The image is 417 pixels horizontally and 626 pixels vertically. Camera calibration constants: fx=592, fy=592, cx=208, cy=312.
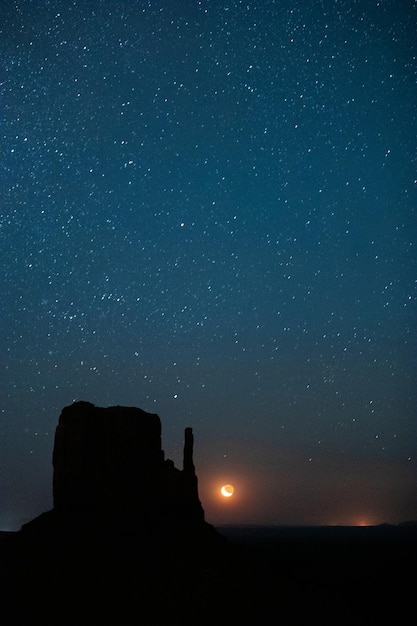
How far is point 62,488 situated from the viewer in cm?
6444

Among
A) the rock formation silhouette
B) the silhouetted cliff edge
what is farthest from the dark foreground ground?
the rock formation silhouette

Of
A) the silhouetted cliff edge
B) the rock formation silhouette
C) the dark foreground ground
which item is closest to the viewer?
the dark foreground ground

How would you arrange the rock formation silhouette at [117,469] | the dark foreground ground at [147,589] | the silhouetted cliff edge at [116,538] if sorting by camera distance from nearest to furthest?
the dark foreground ground at [147,589] → the silhouetted cliff edge at [116,538] → the rock formation silhouette at [117,469]

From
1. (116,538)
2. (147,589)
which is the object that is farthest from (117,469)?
(147,589)

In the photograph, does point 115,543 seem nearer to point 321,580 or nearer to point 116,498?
point 116,498

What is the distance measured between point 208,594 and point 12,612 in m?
15.6

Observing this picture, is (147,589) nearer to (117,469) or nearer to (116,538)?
(116,538)

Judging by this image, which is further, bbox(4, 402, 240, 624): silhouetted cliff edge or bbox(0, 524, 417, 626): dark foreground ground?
bbox(4, 402, 240, 624): silhouetted cliff edge

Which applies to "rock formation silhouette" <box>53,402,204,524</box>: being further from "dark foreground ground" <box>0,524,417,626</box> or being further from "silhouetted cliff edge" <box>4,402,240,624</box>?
"dark foreground ground" <box>0,524,417,626</box>

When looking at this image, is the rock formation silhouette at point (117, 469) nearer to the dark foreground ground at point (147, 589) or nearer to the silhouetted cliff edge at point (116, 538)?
the silhouetted cliff edge at point (116, 538)

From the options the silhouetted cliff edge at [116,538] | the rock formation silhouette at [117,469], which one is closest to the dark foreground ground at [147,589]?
the silhouetted cliff edge at [116,538]

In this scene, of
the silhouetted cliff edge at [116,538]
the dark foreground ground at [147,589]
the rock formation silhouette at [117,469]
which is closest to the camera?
the dark foreground ground at [147,589]

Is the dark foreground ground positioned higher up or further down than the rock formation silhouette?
further down

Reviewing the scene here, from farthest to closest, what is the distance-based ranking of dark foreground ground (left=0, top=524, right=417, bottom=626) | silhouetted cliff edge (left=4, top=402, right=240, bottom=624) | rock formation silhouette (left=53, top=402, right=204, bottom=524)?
rock formation silhouette (left=53, top=402, right=204, bottom=524) → silhouetted cliff edge (left=4, top=402, right=240, bottom=624) → dark foreground ground (left=0, top=524, right=417, bottom=626)
